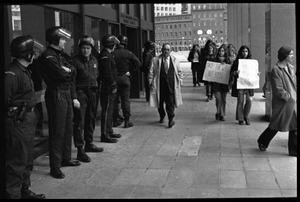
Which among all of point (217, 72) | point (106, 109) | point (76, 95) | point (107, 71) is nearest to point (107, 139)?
point (106, 109)

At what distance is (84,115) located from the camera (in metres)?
7.07

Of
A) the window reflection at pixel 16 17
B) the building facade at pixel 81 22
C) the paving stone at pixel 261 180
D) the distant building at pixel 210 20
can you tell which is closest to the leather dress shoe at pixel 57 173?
the building facade at pixel 81 22

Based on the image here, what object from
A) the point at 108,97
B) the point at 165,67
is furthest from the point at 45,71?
the point at 165,67

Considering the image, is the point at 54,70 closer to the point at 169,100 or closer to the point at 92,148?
the point at 92,148

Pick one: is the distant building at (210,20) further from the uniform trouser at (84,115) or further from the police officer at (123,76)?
the uniform trouser at (84,115)

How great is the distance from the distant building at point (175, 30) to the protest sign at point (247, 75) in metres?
87.7

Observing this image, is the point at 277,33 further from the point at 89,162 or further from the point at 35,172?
the point at 35,172

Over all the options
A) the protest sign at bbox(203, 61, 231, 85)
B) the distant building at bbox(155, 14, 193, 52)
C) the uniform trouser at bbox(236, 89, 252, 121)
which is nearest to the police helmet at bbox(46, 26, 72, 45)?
the uniform trouser at bbox(236, 89, 252, 121)

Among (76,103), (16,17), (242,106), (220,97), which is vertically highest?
(16,17)

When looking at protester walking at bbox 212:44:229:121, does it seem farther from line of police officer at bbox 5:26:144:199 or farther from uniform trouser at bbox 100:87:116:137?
uniform trouser at bbox 100:87:116:137

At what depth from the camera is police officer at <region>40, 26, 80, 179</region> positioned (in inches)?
233

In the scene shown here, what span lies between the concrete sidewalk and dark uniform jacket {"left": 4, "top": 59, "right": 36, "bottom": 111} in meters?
1.24

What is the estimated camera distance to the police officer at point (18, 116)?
4.72m

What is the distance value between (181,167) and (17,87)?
2.77 m
